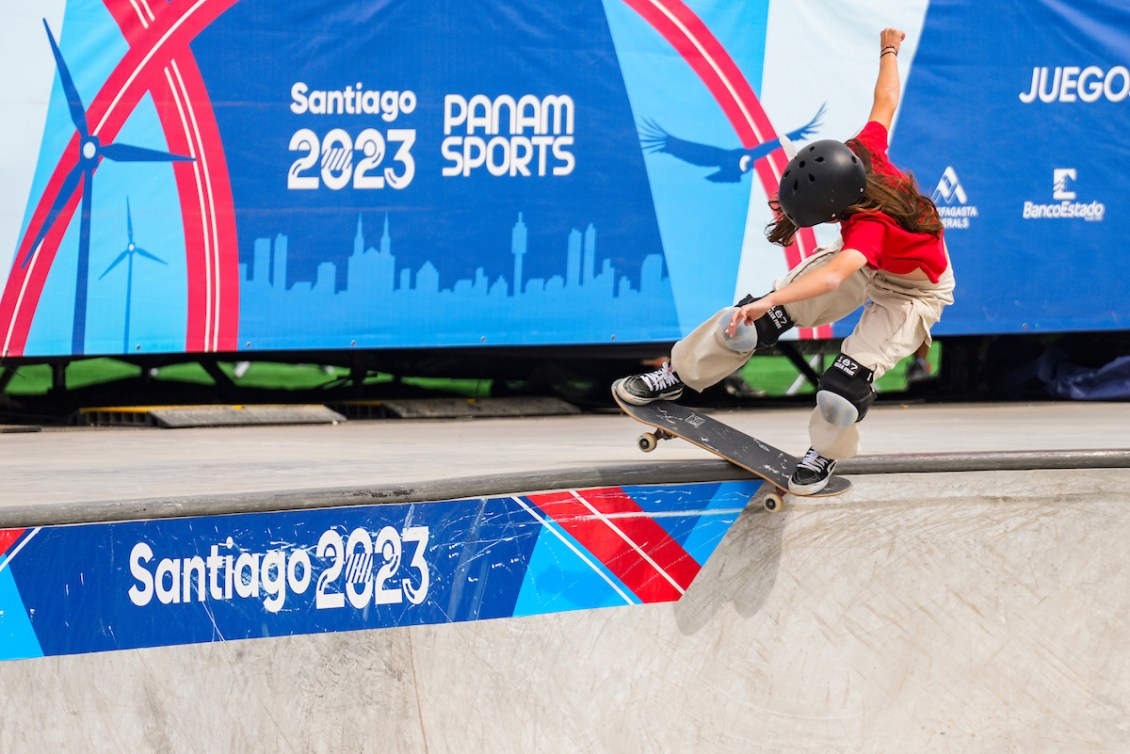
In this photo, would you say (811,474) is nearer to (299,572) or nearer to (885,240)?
(885,240)

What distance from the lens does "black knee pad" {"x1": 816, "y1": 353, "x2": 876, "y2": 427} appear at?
4148mm

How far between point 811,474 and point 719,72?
4.26m

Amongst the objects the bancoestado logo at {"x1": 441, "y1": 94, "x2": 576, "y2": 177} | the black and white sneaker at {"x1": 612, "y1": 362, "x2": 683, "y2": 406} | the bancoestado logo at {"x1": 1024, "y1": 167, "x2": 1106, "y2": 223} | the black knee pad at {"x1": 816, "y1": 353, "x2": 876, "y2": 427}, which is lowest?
the black and white sneaker at {"x1": 612, "y1": 362, "x2": 683, "y2": 406}

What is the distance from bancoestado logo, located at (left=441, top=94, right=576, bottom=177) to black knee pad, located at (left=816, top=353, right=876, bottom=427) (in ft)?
12.1

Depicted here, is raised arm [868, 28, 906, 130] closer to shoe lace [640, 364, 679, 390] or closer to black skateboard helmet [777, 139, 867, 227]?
black skateboard helmet [777, 139, 867, 227]

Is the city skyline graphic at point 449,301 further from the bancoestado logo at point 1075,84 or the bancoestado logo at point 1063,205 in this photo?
the bancoestado logo at point 1075,84

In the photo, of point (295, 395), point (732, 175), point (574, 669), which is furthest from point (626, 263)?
point (574, 669)

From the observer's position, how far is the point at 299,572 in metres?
3.71

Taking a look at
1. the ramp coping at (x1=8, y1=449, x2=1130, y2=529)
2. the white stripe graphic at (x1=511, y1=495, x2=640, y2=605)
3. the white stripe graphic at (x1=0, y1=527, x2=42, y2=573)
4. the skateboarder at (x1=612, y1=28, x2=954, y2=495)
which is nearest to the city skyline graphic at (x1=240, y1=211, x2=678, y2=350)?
the skateboarder at (x1=612, y1=28, x2=954, y2=495)

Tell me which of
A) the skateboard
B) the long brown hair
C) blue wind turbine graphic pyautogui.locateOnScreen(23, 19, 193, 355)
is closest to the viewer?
the long brown hair

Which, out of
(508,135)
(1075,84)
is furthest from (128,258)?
(1075,84)

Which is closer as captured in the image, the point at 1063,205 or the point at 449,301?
the point at 449,301

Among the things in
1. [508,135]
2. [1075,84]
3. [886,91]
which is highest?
[1075,84]

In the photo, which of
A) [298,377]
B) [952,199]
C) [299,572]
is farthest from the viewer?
[298,377]
